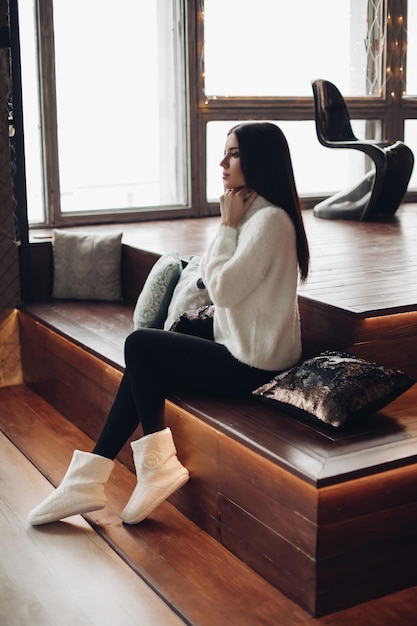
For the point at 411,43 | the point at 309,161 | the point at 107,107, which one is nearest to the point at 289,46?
the point at 309,161

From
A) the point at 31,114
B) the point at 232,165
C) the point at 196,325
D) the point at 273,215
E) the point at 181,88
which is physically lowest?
the point at 196,325

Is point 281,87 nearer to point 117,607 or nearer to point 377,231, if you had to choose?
point 377,231

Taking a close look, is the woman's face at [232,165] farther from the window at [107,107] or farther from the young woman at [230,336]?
the window at [107,107]

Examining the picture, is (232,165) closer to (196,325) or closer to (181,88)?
(196,325)

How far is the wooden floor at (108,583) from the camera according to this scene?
7.09ft

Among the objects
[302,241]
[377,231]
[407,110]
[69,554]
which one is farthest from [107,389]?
[407,110]

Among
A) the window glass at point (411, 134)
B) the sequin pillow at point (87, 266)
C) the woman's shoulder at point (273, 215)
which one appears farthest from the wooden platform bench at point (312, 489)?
the window glass at point (411, 134)

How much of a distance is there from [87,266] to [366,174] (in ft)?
6.92

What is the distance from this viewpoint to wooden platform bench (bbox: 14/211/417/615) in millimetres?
2162

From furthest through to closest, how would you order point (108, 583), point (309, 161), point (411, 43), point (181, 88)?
point (411, 43) < point (309, 161) < point (181, 88) < point (108, 583)

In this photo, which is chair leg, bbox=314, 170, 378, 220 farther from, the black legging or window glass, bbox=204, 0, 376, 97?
the black legging

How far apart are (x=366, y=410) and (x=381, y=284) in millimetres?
1067

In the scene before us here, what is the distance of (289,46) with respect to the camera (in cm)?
604

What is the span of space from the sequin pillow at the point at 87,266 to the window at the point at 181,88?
0.95m
